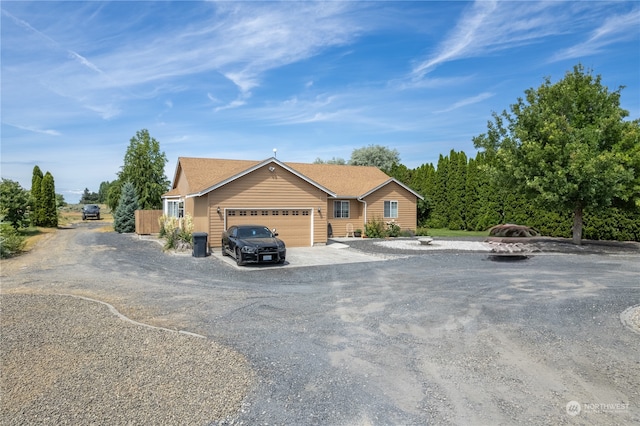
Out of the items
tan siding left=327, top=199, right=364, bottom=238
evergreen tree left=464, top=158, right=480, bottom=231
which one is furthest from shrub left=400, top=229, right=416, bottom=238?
evergreen tree left=464, top=158, right=480, bottom=231

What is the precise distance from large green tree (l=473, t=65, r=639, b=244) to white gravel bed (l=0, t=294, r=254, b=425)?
18.3m

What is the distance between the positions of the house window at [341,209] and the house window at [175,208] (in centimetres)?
994

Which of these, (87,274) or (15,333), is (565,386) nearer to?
(15,333)

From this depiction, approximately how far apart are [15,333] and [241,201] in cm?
1382

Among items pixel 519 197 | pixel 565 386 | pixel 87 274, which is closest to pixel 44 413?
pixel 565 386

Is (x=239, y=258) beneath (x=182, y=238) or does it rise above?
beneath

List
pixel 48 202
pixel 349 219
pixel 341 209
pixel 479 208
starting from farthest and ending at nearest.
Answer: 1. pixel 48 202
2. pixel 479 208
3. pixel 349 219
4. pixel 341 209

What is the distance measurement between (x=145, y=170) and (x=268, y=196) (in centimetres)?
2437

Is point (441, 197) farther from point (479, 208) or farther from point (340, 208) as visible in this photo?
point (340, 208)

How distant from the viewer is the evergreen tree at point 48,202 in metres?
33.8

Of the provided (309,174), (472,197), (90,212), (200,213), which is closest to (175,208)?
(200,213)

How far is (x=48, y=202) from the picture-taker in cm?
3416

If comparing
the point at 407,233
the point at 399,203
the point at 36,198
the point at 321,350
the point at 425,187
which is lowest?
the point at 321,350

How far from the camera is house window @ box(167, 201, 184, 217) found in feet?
84.0
